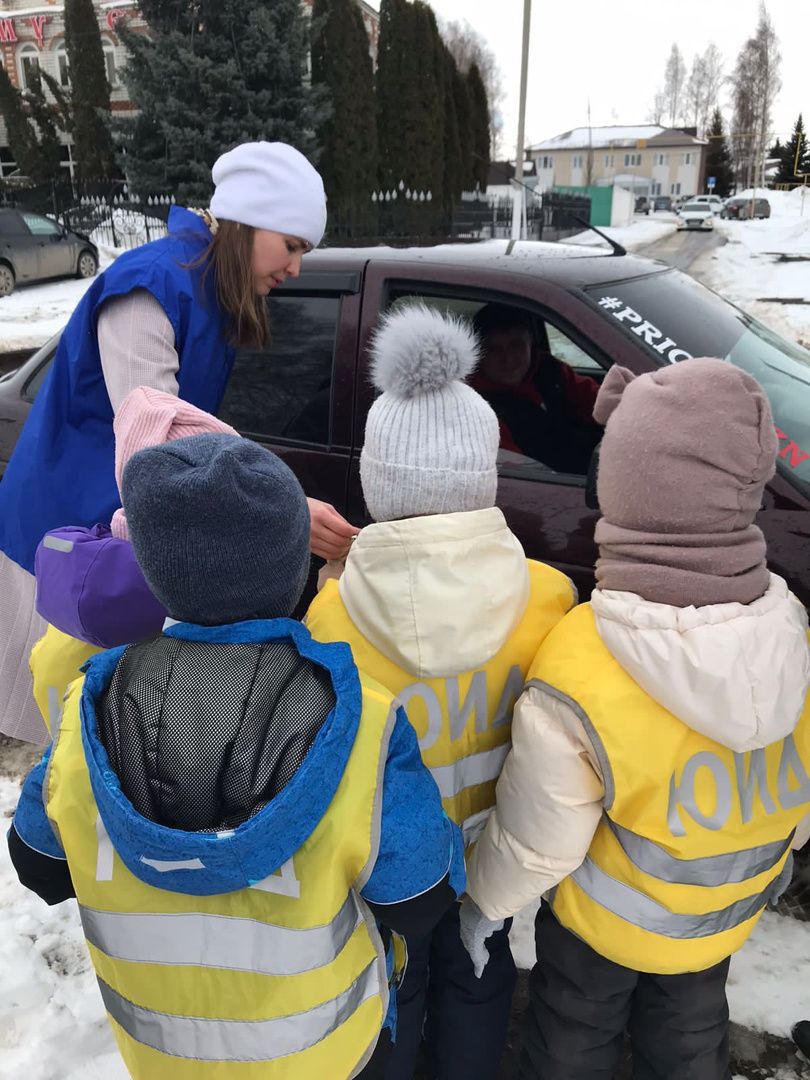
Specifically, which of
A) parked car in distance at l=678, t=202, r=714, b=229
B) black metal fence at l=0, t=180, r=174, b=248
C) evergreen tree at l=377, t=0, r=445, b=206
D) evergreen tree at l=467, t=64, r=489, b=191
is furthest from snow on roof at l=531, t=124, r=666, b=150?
black metal fence at l=0, t=180, r=174, b=248

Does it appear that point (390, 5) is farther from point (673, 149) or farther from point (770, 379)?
point (673, 149)

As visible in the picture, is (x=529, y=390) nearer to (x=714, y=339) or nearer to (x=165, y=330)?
(x=714, y=339)

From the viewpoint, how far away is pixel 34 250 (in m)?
15.6

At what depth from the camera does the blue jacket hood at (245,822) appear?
1.03 metres

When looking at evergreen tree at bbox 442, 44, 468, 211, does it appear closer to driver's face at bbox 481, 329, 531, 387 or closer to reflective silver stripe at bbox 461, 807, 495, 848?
driver's face at bbox 481, 329, 531, 387

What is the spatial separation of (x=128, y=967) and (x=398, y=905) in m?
0.41

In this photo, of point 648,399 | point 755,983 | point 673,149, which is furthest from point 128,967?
point 673,149

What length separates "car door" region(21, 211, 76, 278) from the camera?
1577 centimetres

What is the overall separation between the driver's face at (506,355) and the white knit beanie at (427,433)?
1.57m

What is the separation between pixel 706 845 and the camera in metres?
1.43

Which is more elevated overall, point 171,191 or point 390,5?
point 390,5

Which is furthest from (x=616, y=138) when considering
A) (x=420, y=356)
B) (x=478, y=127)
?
(x=420, y=356)

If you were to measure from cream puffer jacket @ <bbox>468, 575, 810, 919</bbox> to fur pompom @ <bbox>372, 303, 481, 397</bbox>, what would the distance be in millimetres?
485

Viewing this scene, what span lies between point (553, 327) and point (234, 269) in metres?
1.00
